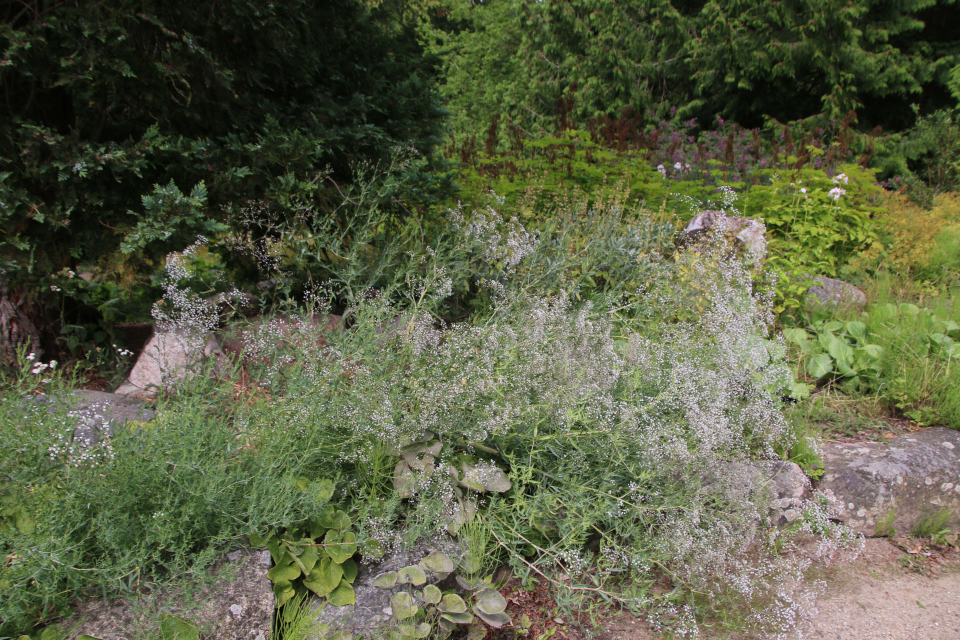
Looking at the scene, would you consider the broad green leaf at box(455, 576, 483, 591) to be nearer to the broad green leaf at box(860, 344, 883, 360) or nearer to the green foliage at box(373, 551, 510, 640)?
the green foliage at box(373, 551, 510, 640)

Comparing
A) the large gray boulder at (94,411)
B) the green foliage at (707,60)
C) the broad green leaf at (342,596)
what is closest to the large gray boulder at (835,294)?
the broad green leaf at (342,596)

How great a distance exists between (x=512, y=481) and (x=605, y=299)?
5.73 ft

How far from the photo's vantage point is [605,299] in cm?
415

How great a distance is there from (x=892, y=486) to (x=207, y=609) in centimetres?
368

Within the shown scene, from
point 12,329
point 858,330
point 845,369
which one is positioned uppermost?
point 858,330

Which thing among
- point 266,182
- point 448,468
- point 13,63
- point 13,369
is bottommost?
point 13,369

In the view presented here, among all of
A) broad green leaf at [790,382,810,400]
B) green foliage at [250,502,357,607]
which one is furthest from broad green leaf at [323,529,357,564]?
broad green leaf at [790,382,810,400]

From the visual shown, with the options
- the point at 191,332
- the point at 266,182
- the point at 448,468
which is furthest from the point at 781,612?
the point at 266,182

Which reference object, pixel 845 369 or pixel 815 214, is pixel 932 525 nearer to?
pixel 845 369

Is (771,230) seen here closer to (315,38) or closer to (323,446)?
(315,38)

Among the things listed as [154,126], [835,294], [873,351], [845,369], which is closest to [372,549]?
[154,126]

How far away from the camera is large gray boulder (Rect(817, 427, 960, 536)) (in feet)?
11.3

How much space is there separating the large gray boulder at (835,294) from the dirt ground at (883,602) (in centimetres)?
245

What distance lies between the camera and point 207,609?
204 centimetres
